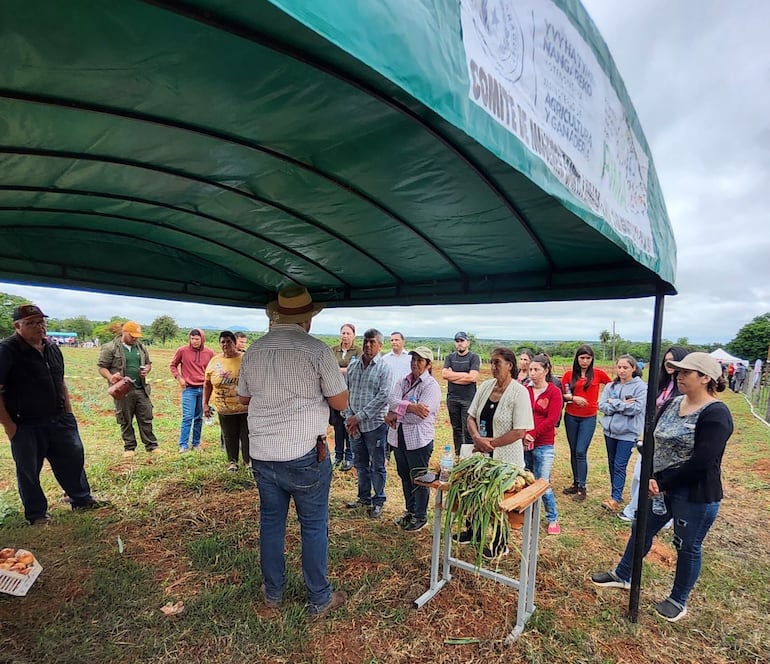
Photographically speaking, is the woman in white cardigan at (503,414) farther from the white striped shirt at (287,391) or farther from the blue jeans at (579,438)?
the blue jeans at (579,438)

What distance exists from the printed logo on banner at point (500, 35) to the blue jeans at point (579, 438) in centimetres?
424

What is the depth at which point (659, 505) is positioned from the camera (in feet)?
9.70

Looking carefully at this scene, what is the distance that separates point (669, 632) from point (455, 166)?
322 cm

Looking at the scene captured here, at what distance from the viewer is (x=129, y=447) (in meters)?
5.98

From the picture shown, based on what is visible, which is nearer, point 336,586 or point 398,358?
point 336,586

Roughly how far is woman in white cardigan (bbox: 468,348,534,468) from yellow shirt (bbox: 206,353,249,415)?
2.90m

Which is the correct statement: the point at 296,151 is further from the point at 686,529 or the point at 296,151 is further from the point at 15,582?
the point at 686,529

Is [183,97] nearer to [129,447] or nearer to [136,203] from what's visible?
[136,203]

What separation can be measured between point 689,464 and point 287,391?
2.55 meters

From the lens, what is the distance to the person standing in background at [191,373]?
20.6 feet

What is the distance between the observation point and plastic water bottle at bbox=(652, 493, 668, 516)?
294cm

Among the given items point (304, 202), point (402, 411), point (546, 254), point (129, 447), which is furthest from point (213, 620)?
point (129, 447)

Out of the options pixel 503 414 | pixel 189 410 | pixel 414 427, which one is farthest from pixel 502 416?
pixel 189 410

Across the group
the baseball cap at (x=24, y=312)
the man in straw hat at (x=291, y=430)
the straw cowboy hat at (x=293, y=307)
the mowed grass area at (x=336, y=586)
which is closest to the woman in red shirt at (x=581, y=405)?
the mowed grass area at (x=336, y=586)
